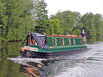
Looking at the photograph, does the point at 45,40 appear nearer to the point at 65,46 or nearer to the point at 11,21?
the point at 65,46

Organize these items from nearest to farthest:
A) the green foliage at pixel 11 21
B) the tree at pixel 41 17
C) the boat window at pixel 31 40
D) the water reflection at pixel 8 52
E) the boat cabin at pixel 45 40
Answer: the boat cabin at pixel 45 40 → the boat window at pixel 31 40 → the water reflection at pixel 8 52 → the green foliage at pixel 11 21 → the tree at pixel 41 17

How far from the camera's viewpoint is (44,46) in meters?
18.4

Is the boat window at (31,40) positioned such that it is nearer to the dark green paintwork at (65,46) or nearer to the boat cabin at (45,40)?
the boat cabin at (45,40)

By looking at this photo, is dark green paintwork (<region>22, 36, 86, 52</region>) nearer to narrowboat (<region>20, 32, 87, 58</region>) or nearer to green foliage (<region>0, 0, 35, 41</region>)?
narrowboat (<region>20, 32, 87, 58</region>)

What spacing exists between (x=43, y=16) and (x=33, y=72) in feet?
141

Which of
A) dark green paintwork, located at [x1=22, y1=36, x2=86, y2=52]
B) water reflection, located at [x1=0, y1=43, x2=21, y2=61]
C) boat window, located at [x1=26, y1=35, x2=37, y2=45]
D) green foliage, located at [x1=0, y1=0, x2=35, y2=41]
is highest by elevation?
green foliage, located at [x1=0, y1=0, x2=35, y2=41]

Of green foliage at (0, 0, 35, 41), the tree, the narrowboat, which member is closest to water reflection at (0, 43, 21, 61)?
the narrowboat

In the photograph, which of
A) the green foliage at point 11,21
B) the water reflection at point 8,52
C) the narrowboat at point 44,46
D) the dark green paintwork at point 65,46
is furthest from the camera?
the green foliage at point 11,21

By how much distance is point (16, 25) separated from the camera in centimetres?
4075

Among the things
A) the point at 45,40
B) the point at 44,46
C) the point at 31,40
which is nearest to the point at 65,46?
the point at 45,40

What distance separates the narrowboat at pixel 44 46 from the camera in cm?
1755

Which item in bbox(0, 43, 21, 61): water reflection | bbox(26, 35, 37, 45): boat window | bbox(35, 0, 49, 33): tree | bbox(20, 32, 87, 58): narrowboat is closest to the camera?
bbox(20, 32, 87, 58): narrowboat

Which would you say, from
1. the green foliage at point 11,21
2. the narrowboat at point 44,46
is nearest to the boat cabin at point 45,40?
the narrowboat at point 44,46

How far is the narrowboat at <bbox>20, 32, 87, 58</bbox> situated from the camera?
1755 centimetres
